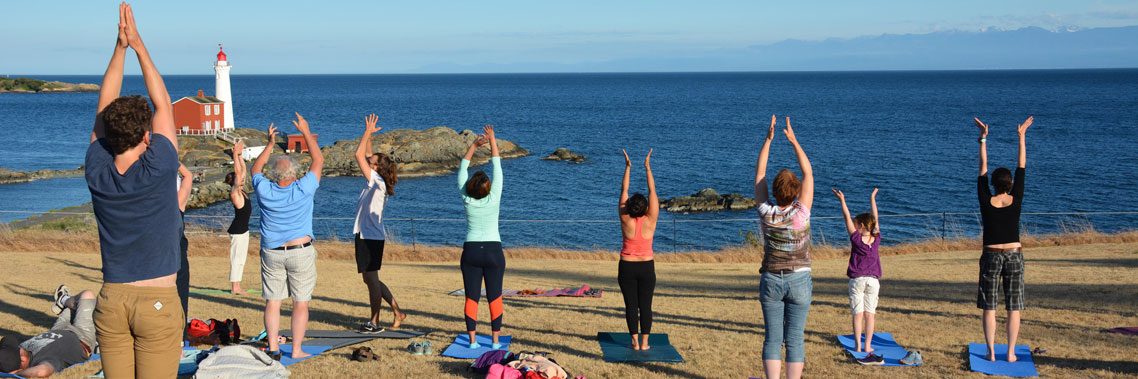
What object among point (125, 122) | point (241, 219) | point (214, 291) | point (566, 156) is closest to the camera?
point (125, 122)

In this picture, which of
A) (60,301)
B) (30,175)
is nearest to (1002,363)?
(60,301)

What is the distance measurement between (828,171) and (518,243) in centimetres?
3270

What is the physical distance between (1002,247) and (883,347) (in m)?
1.80

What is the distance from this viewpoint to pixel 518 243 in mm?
39719

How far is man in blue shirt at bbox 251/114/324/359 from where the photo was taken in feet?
25.2

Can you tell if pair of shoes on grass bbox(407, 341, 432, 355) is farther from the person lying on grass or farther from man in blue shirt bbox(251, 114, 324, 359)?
the person lying on grass

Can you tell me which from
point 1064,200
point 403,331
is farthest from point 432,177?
point 403,331

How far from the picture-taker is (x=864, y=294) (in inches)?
353

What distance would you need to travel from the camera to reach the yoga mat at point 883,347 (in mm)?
8719

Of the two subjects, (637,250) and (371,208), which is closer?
(637,250)

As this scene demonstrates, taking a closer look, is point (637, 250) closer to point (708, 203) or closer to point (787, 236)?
point (787, 236)

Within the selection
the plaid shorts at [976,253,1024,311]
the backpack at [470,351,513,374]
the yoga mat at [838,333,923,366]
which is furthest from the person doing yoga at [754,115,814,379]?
the plaid shorts at [976,253,1024,311]

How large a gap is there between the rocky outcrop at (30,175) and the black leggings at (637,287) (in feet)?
212

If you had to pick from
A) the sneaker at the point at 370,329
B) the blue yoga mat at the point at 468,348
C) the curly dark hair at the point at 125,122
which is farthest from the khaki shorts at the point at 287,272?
the curly dark hair at the point at 125,122
